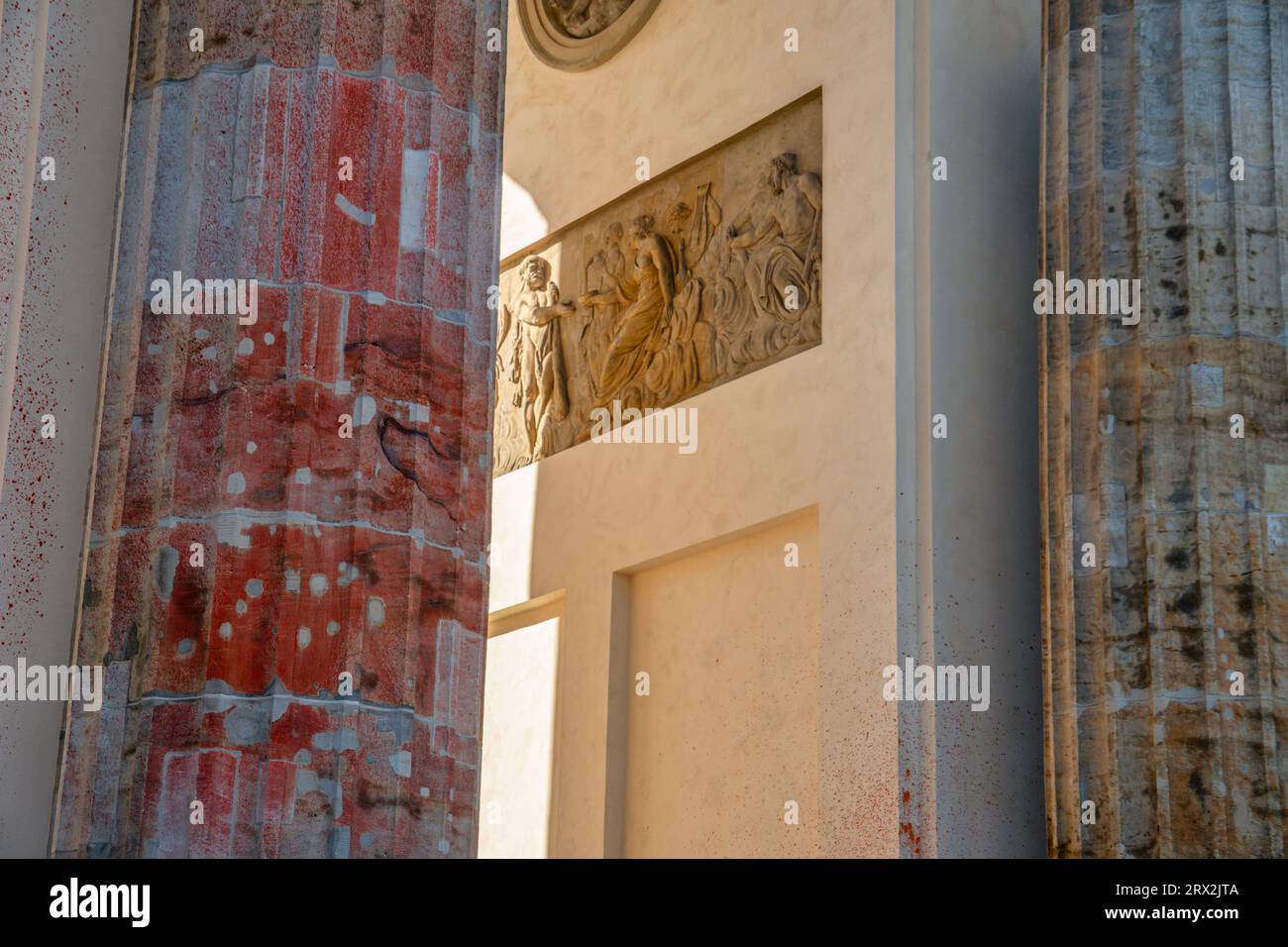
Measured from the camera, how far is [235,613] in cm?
536

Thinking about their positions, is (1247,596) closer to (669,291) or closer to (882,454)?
(882,454)

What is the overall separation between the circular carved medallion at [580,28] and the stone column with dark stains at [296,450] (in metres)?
6.52

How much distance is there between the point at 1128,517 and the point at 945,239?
2.27 meters

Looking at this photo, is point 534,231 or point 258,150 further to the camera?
point 534,231

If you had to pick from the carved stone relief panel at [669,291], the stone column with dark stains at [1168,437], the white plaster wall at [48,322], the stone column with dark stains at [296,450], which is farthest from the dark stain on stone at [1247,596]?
the white plaster wall at [48,322]

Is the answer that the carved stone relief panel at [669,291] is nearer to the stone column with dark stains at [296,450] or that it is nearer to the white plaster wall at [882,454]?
the white plaster wall at [882,454]

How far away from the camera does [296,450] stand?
5.54 meters

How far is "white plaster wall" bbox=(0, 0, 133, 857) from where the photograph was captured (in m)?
5.78

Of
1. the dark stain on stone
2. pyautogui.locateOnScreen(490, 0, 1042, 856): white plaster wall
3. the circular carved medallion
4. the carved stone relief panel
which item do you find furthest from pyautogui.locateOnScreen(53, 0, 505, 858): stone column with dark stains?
the circular carved medallion

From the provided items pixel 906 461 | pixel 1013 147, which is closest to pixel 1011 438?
pixel 906 461

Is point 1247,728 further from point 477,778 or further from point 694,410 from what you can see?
point 694,410

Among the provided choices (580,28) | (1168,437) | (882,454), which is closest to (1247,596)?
(1168,437)

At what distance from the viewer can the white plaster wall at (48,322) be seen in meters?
5.78

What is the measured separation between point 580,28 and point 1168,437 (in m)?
6.23
